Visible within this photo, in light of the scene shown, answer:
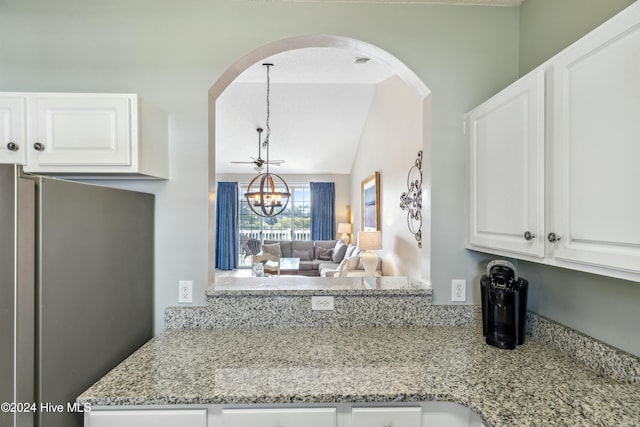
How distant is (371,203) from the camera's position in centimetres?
580

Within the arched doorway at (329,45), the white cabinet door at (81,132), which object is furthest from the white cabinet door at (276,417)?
the white cabinet door at (81,132)

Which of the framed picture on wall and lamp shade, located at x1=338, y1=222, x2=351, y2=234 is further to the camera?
lamp shade, located at x1=338, y1=222, x2=351, y2=234

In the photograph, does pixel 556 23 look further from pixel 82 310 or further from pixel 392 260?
pixel 392 260

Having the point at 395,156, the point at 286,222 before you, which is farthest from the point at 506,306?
the point at 286,222

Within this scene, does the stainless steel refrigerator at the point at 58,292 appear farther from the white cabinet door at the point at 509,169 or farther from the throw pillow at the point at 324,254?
the throw pillow at the point at 324,254

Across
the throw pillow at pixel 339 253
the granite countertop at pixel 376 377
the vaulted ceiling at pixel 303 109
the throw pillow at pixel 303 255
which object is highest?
the vaulted ceiling at pixel 303 109

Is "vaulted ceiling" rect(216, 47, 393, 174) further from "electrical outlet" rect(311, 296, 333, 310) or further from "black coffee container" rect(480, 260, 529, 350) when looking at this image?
"black coffee container" rect(480, 260, 529, 350)

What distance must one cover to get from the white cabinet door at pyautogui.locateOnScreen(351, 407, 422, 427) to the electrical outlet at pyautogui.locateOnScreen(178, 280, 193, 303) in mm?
991

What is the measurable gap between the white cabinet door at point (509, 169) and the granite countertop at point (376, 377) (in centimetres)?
45

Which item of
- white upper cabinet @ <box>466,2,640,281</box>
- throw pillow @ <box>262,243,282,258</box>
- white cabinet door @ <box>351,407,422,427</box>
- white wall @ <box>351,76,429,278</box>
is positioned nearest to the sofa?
throw pillow @ <box>262,243,282,258</box>

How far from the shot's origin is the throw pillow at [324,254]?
8.18 metres

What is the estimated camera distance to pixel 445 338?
1.59 meters

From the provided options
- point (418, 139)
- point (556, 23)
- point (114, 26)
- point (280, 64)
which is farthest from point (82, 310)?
point (280, 64)

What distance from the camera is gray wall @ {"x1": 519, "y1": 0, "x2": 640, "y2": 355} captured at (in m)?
1.18
